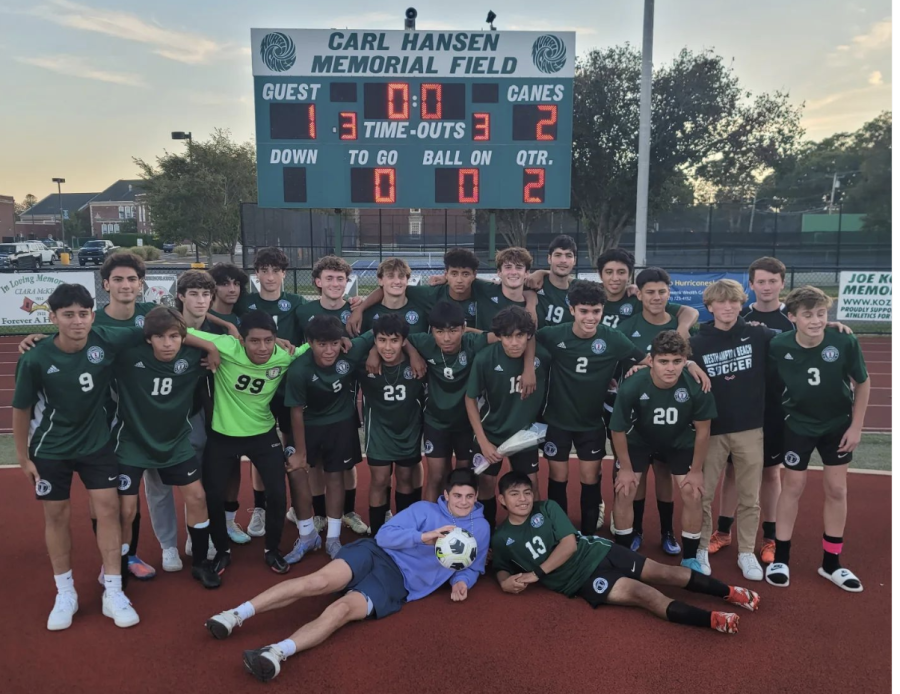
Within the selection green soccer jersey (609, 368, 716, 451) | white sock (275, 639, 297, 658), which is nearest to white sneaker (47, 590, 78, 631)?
white sock (275, 639, 297, 658)

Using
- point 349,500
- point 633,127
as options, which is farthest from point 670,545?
point 633,127

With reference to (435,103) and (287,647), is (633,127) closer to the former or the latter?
(435,103)

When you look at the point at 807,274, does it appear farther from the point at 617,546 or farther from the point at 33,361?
the point at 33,361

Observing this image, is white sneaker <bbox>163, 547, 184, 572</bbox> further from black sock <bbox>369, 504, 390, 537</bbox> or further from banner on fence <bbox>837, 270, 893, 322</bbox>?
banner on fence <bbox>837, 270, 893, 322</bbox>

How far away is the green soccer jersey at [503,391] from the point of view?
470cm

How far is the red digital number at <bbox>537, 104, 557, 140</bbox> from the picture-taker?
12.7 m

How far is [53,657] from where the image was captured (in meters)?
3.73

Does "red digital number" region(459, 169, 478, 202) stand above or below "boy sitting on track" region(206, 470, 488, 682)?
above

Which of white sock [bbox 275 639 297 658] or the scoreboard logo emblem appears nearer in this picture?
white sock [bbox 275 639 297 658]

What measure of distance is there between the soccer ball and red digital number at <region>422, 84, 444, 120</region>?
33.3 feet

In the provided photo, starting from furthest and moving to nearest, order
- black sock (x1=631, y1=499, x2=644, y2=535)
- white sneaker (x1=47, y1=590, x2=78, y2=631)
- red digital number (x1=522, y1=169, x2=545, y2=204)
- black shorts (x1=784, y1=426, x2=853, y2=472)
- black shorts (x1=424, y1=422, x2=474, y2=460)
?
red digital number (x1=522, y1=169, x2=545, y2=204), black sock (x1=631, y1=499, x2=644, y2=535), black shorts (x1=424, y1=422, x2=474, y2=460), black shorts (x1=784, y1=426, x2=853, y2=472), white sneaker (x1=47, y1=590, x2=78, y2=631)

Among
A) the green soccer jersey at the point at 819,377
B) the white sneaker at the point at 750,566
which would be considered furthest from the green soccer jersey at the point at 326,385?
the white sneaker at the point at 750,566

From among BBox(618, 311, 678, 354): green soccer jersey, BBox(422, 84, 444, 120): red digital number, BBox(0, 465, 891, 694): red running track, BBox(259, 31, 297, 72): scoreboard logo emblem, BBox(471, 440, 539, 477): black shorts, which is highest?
BBox(259, 31, 297, 72): scoreboard logo emblem

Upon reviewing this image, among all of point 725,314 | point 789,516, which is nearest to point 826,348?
point 725,314
